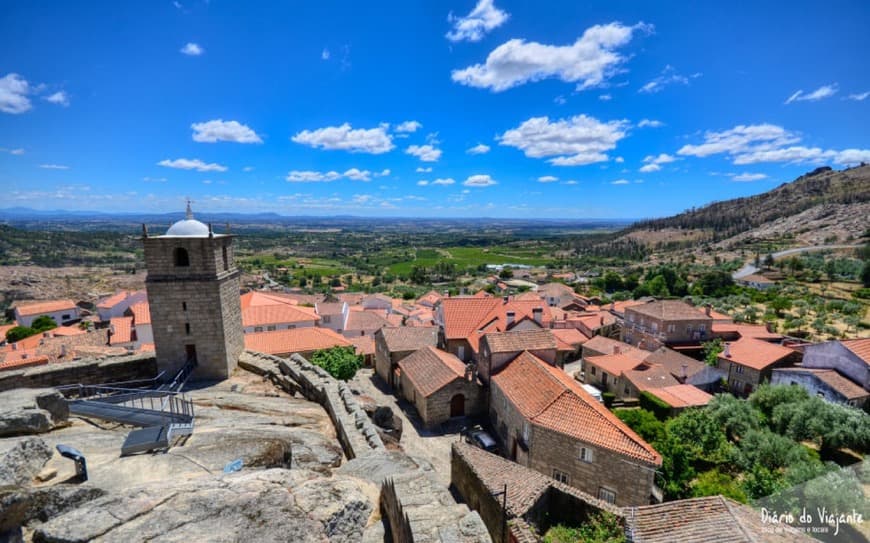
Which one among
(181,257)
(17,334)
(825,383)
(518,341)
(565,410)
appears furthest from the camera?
(17,334)

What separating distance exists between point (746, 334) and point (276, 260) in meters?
155

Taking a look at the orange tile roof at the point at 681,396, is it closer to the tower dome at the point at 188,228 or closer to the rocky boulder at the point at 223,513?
the rocky boulder at the point at 223,513

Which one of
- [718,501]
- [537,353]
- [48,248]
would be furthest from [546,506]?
[48,248]

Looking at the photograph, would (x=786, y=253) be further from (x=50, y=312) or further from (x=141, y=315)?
(x=50, y=312)

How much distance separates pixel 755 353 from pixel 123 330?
201ft

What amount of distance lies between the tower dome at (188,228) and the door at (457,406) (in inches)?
662

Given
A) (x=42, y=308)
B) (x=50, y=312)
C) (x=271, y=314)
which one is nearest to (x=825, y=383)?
(x=271, y=314)

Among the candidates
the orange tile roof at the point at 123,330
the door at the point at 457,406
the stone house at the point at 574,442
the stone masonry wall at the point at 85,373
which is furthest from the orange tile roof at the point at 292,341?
the orange tile roof at the point at 123,330

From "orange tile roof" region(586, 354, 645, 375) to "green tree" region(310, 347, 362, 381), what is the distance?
23.0 m

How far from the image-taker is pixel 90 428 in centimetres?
1056

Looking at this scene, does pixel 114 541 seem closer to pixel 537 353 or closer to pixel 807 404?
pixel 537 353

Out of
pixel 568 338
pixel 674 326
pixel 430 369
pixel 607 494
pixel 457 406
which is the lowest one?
pixel 568 338

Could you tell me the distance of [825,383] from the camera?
2836 cm

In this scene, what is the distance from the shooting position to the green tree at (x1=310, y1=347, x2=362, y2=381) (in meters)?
24.8
